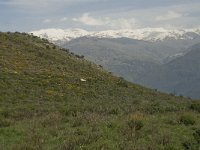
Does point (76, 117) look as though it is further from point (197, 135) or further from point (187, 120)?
point (197, 135)

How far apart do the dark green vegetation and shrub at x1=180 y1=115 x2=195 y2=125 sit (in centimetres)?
5

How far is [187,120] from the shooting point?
19.0 meters

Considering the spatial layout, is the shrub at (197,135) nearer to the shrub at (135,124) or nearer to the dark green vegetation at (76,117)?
the dark green vegetation at (76,117)

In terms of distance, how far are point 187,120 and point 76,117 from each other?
17.5 ft

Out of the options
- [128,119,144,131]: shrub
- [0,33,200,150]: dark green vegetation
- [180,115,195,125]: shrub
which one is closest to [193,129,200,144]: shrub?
[0,33,200,150]: dark green vegetation

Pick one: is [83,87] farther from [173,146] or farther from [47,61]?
[173,146]

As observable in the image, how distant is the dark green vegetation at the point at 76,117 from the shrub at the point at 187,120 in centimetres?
5

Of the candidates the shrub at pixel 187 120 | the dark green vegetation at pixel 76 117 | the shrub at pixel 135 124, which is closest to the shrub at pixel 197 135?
the dark green vegetation at pixel 76 117

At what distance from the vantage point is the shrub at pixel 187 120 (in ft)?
62.0

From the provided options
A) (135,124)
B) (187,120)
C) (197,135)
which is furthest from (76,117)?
(197,135)

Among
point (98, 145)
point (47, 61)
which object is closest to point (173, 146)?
point (98, 145)

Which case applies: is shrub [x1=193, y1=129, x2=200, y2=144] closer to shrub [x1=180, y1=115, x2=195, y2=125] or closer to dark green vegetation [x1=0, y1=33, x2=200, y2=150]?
dark green vegetation [x1=0, y1=33, x2=200, y2=150]

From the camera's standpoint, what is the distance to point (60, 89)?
3828 cm

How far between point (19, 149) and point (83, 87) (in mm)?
27791
